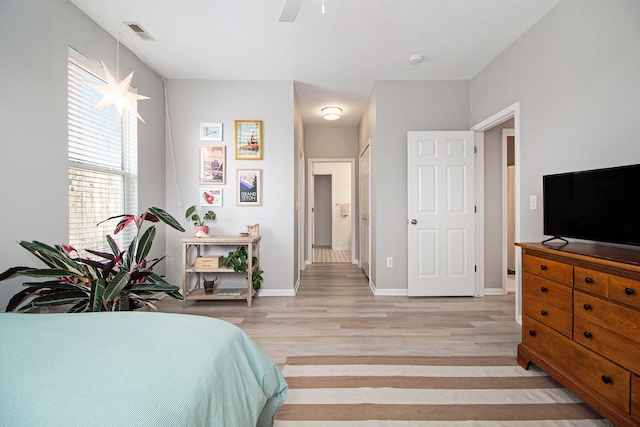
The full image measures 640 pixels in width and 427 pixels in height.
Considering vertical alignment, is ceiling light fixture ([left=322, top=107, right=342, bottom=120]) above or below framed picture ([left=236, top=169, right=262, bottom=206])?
above

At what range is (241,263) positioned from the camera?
127 inches

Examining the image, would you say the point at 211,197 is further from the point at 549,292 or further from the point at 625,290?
the point at 625,290

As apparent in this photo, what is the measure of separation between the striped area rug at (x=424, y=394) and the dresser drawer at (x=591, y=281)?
0.68m

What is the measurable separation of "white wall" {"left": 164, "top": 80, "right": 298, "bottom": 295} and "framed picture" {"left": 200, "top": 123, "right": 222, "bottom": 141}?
6cm

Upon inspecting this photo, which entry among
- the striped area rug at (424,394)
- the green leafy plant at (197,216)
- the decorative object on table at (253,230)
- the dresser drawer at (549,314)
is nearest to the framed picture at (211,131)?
the green leafy plant at (197,216)

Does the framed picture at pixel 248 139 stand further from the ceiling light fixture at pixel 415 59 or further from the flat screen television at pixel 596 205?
the flat screen television at pixel 596 205

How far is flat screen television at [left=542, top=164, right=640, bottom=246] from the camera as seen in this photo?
4.88 feet

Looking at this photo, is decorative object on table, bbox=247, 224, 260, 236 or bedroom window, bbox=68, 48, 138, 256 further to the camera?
decorative object on table, bbox=247, 224, 260, 236

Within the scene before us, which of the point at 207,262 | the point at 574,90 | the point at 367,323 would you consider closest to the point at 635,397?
the point at 367,323

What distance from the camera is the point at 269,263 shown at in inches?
143

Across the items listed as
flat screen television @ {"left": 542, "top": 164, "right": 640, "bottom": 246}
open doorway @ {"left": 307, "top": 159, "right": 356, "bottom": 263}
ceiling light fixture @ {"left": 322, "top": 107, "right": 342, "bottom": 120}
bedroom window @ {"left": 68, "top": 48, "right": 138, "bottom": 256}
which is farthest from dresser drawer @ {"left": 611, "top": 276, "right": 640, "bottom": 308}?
open doorway @ {"left": 307, "top": 159, "right": 356, "bottom": 263}

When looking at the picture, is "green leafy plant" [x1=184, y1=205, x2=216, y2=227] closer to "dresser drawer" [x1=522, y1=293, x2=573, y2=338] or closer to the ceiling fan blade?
the ceiling fan blade

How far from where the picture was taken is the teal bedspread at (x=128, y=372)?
2.05 ft

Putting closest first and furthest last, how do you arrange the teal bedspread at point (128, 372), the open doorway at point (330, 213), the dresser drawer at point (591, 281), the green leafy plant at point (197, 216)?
the teal bedspread at point (128, 372)
the dresser drawer at point (591, 281)
the green leafy plant at point (197, 216)
the open doorway at point (330, 213)
